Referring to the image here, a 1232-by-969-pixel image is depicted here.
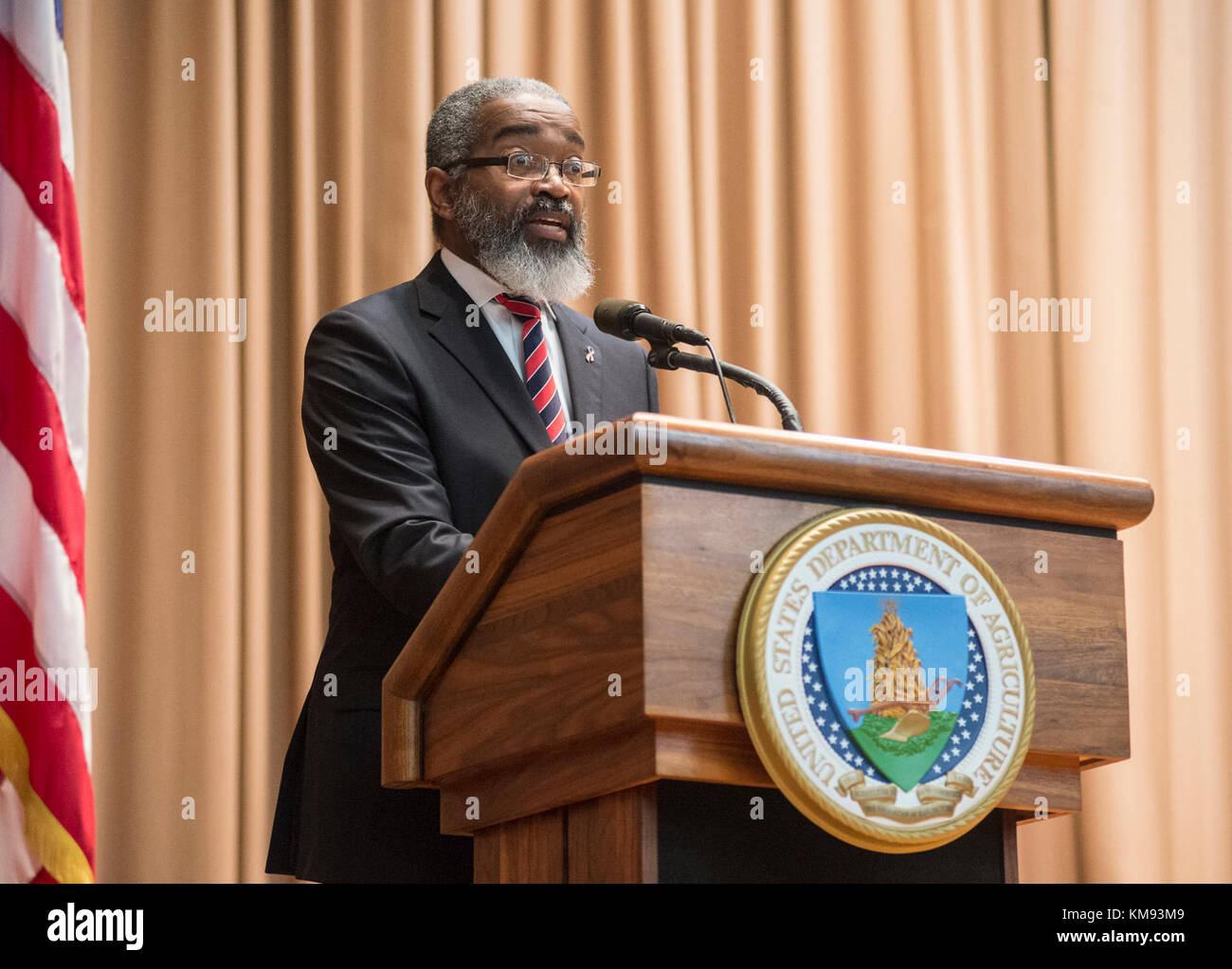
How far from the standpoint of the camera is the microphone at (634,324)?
6.53ft

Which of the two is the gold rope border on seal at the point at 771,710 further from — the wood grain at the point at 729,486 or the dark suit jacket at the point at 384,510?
the dark suit jacket at the point at 384,510

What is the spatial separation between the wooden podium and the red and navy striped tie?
0.63 meters

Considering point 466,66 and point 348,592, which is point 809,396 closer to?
point 466,66

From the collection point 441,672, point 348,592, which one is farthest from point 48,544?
point 441,672

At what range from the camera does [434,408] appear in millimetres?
2186

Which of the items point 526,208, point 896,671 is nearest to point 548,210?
point 526,208

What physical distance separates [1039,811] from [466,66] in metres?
2.43

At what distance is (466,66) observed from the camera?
3555 mm

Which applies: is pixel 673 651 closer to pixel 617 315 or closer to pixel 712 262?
pixel 617 315

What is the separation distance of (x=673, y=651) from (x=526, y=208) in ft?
4.20

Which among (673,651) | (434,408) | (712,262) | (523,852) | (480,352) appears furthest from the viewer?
(712,262)

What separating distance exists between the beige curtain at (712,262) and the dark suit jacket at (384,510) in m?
1.09
